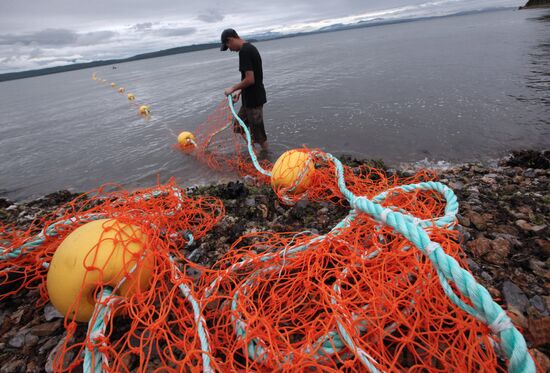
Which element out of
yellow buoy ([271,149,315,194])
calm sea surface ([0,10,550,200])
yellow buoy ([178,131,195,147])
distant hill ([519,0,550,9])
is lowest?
distant hill ([519,0,550,9])

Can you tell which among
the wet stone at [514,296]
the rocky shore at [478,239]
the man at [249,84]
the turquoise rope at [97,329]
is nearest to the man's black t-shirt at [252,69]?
the man at [249,84]

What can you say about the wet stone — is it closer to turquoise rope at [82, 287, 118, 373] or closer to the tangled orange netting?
the tangled orange netting

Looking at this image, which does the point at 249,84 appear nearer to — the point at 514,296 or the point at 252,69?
the point at 252,69

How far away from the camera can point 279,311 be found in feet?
6.47

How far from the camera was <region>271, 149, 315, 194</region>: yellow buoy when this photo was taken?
12.6 ft

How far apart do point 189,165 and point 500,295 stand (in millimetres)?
6747

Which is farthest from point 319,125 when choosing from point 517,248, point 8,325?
point 8,325

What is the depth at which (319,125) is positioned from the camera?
9531 mm

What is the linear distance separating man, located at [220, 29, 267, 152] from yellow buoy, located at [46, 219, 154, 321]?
460cm

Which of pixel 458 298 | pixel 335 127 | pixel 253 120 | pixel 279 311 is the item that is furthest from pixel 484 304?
pixel 335 127

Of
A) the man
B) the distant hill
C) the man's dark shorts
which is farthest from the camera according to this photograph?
the distant hill

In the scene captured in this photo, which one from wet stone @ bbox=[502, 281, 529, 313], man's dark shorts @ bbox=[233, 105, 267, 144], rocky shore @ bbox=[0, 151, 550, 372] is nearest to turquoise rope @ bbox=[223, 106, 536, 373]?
rocky shore @ bbox=[0, 151, 550, 372]

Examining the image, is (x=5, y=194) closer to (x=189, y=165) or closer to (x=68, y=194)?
(x=68, y=194)

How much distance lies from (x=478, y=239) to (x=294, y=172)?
2.22 metres
